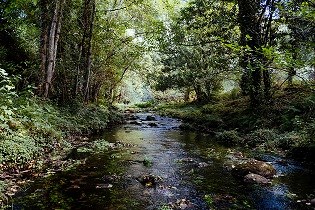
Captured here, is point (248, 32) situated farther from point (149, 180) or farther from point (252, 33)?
point (149, 180)

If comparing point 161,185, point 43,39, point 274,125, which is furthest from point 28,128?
point 274,125

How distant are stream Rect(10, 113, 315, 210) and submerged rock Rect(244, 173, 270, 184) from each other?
245 mm

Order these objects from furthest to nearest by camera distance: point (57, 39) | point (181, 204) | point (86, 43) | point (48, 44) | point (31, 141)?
point (86, 43)
point (57, 39)
point (48, 44)
point (31, 141)
point (181, 204)

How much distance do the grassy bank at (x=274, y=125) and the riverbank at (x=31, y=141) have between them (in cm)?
765

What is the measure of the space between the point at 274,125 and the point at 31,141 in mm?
11395

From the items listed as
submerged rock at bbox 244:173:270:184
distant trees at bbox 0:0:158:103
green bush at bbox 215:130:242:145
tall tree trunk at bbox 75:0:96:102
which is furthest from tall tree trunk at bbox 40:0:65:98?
submerged rock at bbox 244:173:270:184

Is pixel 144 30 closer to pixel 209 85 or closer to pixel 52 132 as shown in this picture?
pixel 209 85

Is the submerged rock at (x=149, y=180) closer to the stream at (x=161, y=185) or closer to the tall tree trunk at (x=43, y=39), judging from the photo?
the stream at (x=161, y=185)

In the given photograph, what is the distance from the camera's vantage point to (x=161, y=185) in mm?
8164

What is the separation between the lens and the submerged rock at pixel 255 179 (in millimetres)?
8559

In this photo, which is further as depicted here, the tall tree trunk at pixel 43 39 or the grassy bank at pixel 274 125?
the tall tree trunk at pixel 43 39

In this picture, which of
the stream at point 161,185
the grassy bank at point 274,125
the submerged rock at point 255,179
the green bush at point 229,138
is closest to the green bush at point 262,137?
the grassy bank at point 274,125

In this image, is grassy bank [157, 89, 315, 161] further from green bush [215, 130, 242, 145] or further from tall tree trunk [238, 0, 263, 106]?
tall tree trunk [238, 0, 263, 106]

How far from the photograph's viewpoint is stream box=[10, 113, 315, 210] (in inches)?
268
